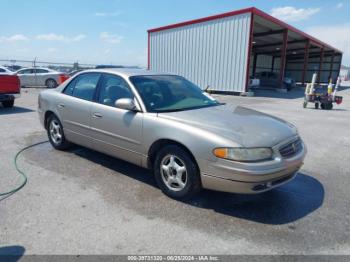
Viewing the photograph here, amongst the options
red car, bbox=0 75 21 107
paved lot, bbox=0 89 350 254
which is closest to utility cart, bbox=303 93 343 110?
paved lot, bbox=0 89 350 254

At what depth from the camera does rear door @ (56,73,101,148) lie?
4.54 metres

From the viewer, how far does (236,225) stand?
9.87ft

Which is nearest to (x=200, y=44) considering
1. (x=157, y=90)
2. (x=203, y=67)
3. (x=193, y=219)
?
(x=203, y=67)

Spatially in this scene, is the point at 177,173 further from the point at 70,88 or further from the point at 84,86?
the point at 70,88

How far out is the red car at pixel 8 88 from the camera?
9.52 m

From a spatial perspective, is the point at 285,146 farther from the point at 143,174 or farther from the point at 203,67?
the point at 203,67

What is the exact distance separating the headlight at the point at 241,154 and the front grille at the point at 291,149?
1.14ft

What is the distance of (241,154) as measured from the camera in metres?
2.97

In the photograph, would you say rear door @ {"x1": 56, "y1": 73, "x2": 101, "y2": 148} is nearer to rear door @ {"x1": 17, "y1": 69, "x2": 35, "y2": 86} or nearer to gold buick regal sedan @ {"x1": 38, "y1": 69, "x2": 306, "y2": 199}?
gold buick regal sedan @ {"x1": 38, "y1": 69, "x2": 306, "y2": 199}

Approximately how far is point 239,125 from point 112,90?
2.03 m

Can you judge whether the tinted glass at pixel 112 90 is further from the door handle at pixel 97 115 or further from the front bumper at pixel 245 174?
the front bumper at pixel 245 174

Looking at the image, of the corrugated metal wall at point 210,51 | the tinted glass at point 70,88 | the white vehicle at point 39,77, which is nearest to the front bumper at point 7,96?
the tinted glass at point 70,88

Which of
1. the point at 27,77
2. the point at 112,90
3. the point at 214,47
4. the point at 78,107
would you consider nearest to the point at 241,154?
the point at 112,90

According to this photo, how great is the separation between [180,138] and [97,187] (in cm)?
144
